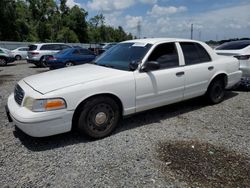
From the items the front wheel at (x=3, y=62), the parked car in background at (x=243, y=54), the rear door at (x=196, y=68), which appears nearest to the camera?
the rear door at (x=196, y=68)

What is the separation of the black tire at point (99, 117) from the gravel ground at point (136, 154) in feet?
0.54

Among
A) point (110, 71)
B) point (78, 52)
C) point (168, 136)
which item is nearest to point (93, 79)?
point (110, 71)

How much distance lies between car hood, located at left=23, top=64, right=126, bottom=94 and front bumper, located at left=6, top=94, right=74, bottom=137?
0.36 metres

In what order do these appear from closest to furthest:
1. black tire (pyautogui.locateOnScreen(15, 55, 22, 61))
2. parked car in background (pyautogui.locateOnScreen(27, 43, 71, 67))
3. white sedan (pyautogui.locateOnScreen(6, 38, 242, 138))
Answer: white sedan (pyautogui.locateOnScreen(6, 38, 242, 138)) < parked car in background (pyautogui.locateOnScreen(27, 43, 71, 67)) < black tire (pyautogui.locateOnScreen(15, 55, 22, 61))

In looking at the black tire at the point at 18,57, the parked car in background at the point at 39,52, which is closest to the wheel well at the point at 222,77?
the parked car in background at the point at 39,52

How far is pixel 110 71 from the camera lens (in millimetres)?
4238

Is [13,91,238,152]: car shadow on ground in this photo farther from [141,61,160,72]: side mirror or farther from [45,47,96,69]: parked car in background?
[45,47,96,69]: parked car in background

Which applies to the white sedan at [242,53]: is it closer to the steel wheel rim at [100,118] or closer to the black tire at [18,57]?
the steel wheel rim at [100,118]

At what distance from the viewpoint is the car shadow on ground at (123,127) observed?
388 cm

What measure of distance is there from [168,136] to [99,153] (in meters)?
1.27

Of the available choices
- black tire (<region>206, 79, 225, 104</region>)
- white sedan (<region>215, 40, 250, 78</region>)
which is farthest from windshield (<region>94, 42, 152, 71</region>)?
white sedan (<region>215, 40, 250, 78</region>)

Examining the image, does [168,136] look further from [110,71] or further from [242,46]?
[242,46]

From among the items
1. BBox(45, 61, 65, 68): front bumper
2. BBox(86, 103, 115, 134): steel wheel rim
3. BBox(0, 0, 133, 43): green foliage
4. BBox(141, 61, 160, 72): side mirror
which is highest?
BBox(0, 0, 133, 43): green foliage

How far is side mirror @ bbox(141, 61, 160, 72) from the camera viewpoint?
4262 mm
